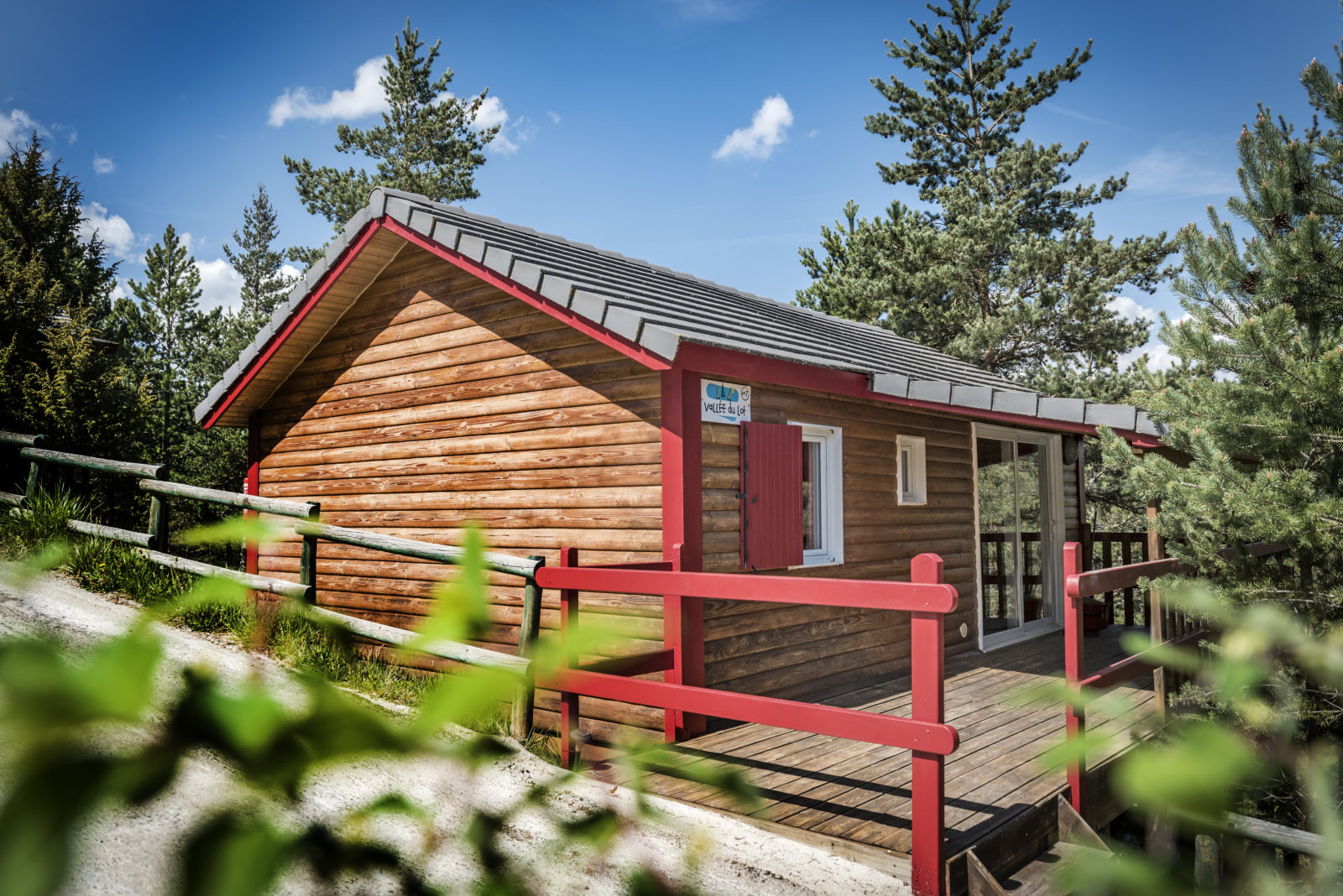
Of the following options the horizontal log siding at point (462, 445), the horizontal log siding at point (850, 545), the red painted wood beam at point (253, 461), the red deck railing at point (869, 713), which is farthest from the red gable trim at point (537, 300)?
the red painted wood beam at point (253, 461)

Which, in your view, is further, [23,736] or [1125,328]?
[1125,328]

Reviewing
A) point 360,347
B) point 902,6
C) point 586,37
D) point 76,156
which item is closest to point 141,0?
point 360,347

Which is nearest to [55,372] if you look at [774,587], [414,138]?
[774,587]

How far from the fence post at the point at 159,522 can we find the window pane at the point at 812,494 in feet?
17.9

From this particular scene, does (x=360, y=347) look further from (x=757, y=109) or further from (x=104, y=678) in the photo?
(x=757, y=109)

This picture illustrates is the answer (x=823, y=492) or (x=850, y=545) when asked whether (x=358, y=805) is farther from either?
(x=850, y=545)

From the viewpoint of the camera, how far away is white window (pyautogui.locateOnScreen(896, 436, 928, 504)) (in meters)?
8.20

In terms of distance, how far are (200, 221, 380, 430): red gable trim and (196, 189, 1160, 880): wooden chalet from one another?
27 millimetres

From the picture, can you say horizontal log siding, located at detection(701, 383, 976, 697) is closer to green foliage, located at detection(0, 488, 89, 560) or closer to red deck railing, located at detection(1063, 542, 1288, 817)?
red deck railing, located at detection(1063, 542, 1288, 817)

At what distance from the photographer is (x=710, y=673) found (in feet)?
18.6

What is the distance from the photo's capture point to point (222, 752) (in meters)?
0.40

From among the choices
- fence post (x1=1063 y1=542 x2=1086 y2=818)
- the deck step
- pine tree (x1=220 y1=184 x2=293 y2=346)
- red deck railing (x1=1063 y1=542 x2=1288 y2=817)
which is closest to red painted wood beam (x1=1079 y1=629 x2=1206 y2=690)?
red deck railing (x1=1063 y1=542 x2=1288 y2=817)

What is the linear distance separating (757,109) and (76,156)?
62610 millimetres

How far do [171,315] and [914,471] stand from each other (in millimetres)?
24661
